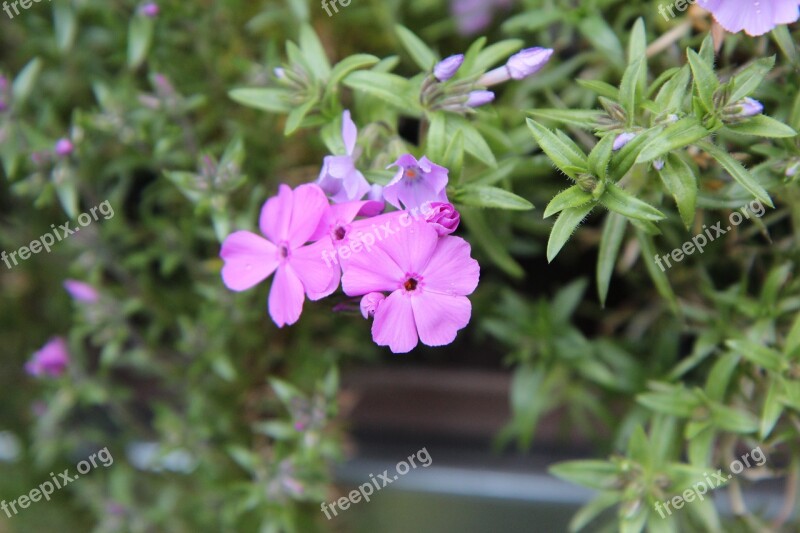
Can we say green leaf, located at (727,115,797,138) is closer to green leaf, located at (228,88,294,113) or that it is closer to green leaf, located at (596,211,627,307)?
green leaf, located at (596,211,627,307)

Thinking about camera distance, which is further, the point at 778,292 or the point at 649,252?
the point at 778,292

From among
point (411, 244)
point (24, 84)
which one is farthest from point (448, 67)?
point (24, 84)

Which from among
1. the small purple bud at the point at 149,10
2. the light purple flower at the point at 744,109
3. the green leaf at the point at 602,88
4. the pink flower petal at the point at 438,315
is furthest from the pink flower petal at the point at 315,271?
the small purple bud at the point at 149,10

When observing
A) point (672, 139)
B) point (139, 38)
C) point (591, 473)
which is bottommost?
point (591, 473)

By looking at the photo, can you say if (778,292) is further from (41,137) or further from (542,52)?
Result: (41,137)

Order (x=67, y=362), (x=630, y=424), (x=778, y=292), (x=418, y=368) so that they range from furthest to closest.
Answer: (x=418, y=368) → (x=67, y=362) → (x=630, y=424) → (x=778, y=292)

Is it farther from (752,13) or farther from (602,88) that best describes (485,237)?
(752,13)

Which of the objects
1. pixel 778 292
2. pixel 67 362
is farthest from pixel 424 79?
pixel 67 362

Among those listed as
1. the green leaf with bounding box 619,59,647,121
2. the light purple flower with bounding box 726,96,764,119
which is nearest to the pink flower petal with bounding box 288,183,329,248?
the green leaf with bounding box 619,59,647,121
